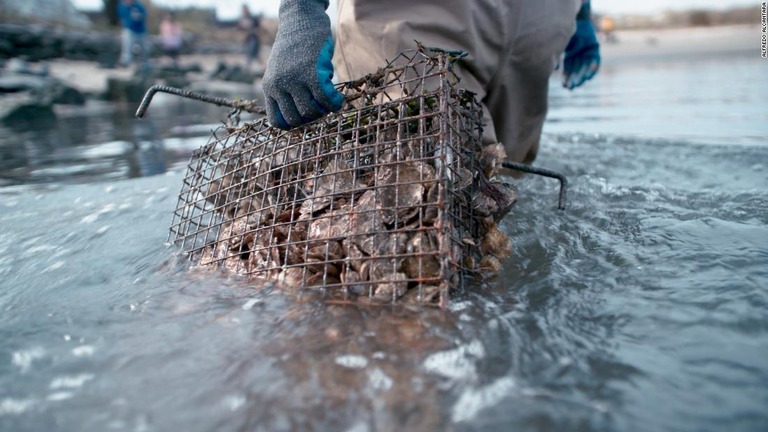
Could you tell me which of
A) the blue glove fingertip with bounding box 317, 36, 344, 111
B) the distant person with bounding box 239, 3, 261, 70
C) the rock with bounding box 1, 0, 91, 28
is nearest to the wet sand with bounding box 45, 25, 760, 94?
the distant person with bounding box 239, 3, 261, 70

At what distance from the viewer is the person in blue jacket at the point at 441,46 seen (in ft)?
6.40

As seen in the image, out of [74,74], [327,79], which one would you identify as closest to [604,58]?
[74,74]

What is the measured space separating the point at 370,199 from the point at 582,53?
9.60ft

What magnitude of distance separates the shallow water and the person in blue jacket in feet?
2.31

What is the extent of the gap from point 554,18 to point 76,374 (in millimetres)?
2919

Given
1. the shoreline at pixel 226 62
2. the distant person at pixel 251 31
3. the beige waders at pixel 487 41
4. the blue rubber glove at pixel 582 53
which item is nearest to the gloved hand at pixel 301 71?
Result: the beige waders at pixel 487 41

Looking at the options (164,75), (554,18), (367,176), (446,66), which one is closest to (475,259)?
(367,176)

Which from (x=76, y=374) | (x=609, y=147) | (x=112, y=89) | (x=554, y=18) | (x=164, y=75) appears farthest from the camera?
(x=164, y=75)

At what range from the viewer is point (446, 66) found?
1.84 m

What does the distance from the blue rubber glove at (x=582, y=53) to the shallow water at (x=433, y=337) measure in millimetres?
1361

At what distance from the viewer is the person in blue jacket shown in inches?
76.8

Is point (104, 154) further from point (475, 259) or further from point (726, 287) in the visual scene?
point (726, 287)

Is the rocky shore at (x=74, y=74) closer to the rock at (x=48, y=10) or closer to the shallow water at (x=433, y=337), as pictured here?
the rock at (x=48, y=10)

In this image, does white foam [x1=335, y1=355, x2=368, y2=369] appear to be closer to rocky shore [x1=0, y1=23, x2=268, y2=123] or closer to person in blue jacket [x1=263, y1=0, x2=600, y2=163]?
person in blue jacket [x1=263, y1=0, x2=600, y2=163]
